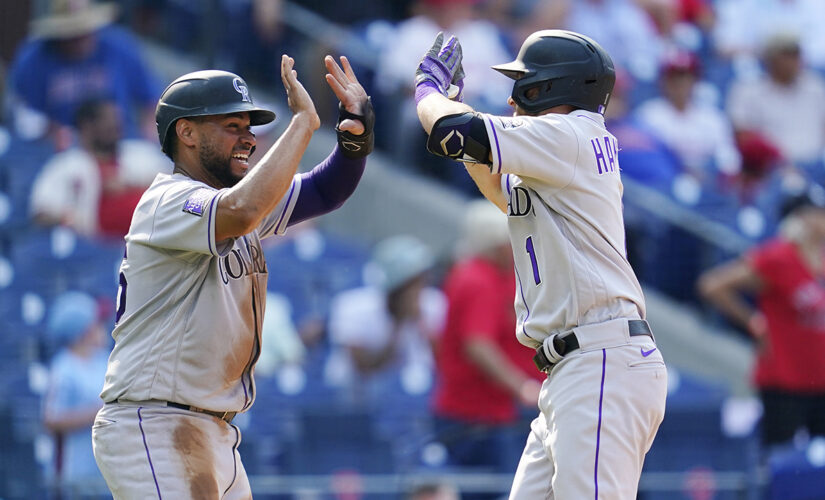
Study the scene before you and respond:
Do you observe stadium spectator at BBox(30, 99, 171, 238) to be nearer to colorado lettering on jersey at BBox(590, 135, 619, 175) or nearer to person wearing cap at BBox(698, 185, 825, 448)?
person wearing cap at BBox(698, 185, 825, 448)

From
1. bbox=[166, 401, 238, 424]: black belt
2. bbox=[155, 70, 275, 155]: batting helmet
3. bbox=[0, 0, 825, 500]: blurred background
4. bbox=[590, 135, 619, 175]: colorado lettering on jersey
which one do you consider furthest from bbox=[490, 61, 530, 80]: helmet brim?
bbox=[0, 0, 825, 500]: blurred background

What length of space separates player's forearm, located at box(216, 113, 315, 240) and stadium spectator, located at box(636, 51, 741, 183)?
5.89 m

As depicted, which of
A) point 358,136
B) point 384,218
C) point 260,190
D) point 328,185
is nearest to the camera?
point 260,190

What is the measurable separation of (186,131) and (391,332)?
3541 mm

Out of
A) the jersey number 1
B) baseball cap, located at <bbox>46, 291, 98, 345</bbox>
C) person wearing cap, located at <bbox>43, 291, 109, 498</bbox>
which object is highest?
the jersey number 1

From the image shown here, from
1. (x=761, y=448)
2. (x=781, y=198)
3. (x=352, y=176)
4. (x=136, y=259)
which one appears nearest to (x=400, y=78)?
(x=781, y=198)

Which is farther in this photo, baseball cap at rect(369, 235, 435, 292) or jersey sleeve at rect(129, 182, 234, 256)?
baseball cap at rect(369, 235, 435, 292)

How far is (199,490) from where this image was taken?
4188 millimetres

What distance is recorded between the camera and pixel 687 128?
9.80m

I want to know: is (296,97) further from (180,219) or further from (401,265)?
(401,265)

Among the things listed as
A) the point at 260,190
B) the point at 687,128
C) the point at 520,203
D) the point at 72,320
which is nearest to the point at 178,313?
the point at 260,190

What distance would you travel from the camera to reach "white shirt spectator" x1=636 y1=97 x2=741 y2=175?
9.73 meters

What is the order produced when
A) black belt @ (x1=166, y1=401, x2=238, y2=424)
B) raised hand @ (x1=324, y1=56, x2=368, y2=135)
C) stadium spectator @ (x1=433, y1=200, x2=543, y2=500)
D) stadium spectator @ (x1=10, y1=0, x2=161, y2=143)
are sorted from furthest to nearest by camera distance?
stadium spectator @ (x1=10, y1=0, x2=161, y2=143)
stadium spectator @ (x1=433, y1=200, x2=543, y2=500)
raised hand @ (x1=324, y1=56, x2=368, y2=135)
black belt @ (x1=166, y1=401, x2=238, y2=424)

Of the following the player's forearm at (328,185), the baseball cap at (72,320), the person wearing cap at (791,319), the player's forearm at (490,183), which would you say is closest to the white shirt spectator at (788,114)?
the person wearing cap at (791,319)
